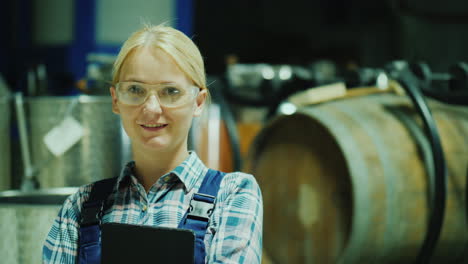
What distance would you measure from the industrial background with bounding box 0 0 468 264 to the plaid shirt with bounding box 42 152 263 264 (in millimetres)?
370

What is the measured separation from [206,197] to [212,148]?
1.52 meters

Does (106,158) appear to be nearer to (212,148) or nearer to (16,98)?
(16,98)

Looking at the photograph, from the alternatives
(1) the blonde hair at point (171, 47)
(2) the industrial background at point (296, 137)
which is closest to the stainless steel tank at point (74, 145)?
(2) the industrial background at point (296, 137)

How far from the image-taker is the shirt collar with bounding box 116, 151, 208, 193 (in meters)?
0.96

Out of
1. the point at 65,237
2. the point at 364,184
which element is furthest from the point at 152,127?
the point at 364,184

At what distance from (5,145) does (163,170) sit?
0.79 m

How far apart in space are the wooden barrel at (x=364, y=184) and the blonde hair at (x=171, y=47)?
3.59 feet

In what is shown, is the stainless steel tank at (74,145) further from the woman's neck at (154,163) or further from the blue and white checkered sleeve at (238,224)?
the blue and white checkered sleeve at (238,224)

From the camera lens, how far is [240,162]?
245 centimetres

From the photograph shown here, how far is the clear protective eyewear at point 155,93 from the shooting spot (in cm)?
91

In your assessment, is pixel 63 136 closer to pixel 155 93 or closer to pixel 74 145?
pixel 74 145

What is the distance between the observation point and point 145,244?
2.77 ft

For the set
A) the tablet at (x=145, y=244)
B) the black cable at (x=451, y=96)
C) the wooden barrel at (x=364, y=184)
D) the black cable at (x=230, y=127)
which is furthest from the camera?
the black cable at (x=230, y=127)

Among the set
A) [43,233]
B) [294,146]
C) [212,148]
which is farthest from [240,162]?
[43,233]
